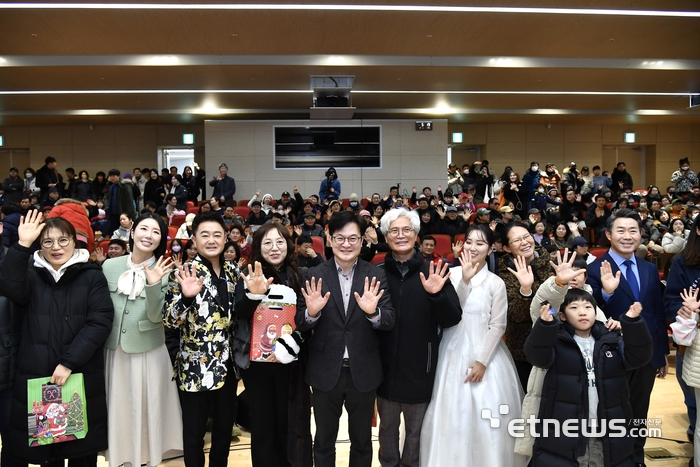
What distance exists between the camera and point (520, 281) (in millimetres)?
2607

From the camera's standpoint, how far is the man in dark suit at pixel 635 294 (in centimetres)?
280

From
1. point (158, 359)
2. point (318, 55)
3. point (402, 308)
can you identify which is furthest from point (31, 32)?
point (402, 308)

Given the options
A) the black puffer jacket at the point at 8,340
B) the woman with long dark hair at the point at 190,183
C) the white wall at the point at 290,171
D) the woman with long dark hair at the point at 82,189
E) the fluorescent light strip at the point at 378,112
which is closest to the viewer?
the black puffer jacket at the point at 8,340

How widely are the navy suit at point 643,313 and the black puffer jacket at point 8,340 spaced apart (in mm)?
2915

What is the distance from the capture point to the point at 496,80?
32.7ft

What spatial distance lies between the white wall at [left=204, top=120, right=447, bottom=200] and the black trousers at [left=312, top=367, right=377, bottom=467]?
10.8 m

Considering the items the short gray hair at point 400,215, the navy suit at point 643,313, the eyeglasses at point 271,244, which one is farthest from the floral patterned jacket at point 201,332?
the navy suit at point 643,313

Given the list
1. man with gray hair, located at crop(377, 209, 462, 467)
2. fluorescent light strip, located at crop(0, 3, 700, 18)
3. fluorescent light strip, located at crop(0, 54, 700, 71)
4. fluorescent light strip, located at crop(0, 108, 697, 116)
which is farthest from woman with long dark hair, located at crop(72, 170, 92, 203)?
man with gray hair, located at crop(377, 209, 462, 467)

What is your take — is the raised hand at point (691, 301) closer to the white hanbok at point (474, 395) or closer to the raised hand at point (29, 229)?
the white hanbok at point (474, 395)

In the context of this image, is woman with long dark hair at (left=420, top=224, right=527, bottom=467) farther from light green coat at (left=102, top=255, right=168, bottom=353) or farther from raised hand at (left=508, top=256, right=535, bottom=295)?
light green coat at (left=102, top=255, right=168, bottom=353)

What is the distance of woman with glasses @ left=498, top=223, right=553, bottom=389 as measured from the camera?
2.70 metres

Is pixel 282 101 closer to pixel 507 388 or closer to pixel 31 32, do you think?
pixel 31 32

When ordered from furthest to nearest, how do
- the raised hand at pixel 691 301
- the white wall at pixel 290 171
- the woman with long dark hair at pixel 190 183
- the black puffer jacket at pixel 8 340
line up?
1. the white wall at pixel 290 171
2. the woman with long dark hair at pixel 190 183
3. the raised hand at pixel 691 301
4. the black puffer jacket at pixel 8 340

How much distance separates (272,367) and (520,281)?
1.29 metres
